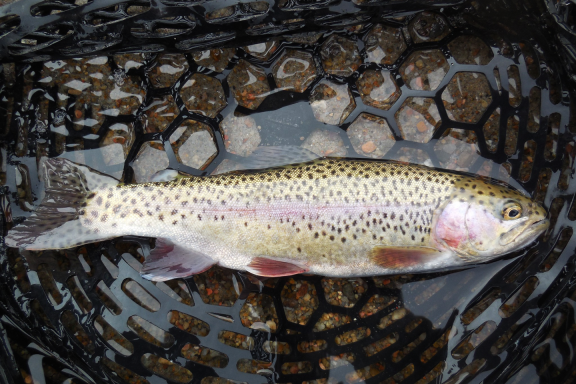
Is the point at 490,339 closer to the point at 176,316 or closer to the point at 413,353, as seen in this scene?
the point at 413,353

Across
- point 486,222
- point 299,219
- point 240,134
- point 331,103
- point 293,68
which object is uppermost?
point 293,68

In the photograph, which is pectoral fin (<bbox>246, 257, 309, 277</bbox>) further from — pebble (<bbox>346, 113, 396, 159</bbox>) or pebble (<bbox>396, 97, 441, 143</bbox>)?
pebble (<bbox>396, 97, 441, 143</bbox>)

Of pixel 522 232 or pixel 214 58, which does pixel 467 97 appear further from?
pixel 214 58

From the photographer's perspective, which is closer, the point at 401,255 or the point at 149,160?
the point at 401,255

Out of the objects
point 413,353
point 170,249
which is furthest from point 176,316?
point 413,353

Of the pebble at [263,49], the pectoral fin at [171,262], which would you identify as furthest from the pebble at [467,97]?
the pectoral fin at [171,262]

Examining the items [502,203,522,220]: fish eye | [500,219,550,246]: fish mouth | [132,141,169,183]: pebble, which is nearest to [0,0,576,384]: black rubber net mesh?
[132,141,169,183]: pebble

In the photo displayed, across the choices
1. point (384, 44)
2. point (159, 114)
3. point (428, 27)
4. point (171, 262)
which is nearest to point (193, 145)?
point (159, 114)
